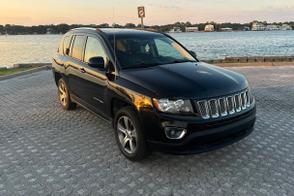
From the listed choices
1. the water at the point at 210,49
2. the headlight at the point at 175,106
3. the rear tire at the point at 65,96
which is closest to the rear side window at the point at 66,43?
the rear tire at the point at 65,96

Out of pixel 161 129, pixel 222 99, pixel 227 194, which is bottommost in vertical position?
pixel 227 194

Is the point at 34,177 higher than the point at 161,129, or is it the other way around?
the point at 161,129

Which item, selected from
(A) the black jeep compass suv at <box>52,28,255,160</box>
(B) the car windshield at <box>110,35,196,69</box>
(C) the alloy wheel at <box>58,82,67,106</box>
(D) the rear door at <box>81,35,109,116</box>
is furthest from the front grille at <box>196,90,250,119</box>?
(C) the alloy wheel at <box>58,82,67,106</box>

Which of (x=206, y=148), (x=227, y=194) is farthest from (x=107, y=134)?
(x=227, y=194)

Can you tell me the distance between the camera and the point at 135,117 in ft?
15.0

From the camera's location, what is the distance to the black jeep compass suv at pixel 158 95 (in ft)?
14.0

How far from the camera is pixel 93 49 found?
6.00 m

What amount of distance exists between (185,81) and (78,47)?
116 inches

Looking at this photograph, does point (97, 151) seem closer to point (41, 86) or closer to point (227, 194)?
point (227, 194)

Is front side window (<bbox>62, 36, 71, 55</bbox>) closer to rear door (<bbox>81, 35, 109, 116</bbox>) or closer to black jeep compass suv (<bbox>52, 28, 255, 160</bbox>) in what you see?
black jeep compass suv (<bbox>52, 28, 255, 160</bbox>)

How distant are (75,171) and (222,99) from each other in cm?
221

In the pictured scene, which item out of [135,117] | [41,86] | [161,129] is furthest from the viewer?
[41,86]

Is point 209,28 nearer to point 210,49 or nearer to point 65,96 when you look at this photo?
point 210,49

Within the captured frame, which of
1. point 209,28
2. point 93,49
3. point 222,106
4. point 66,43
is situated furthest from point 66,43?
point 209,28
